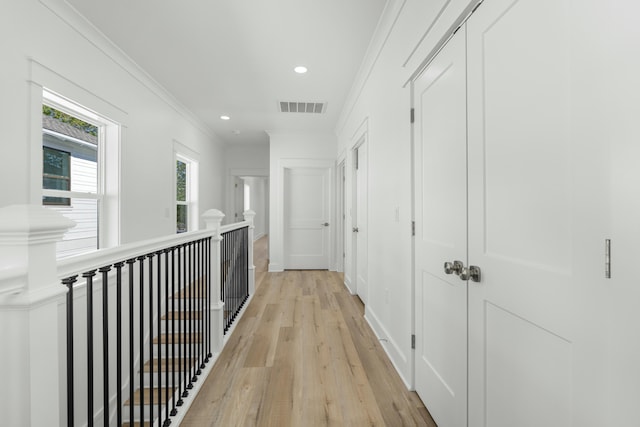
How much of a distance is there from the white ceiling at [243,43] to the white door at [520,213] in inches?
57.3

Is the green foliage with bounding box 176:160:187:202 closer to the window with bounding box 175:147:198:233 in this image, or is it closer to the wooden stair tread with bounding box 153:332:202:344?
the window with bounding box 175:147:198:233

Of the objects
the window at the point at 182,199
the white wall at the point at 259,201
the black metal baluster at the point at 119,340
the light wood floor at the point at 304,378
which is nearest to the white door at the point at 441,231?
the light wood floor at the point at 304,378

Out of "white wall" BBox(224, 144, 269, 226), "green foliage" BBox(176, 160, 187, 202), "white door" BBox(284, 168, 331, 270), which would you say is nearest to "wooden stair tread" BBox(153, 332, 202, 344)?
"green foliage" BBox(176, 160, 187, 202)

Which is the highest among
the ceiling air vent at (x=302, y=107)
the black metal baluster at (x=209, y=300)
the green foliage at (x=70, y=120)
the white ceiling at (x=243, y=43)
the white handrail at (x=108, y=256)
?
the white ceiling at (x=243, y=43)

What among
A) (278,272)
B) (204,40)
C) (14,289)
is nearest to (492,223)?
(14,289)

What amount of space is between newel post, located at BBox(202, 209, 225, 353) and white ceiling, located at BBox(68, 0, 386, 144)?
4.79 feet

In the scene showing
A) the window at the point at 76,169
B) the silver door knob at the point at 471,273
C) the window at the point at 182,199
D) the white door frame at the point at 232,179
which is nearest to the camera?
the silver door knob at the point at 471,273

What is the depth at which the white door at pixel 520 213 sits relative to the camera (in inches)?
32.7

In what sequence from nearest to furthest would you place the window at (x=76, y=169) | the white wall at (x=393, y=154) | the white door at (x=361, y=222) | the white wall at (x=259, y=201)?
the white wall at (x=393, y=154), the window at (x=76, y=169), the white door at (x=361, y=222), the white wall at (x=259, y=201)

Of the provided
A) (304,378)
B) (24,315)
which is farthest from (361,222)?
(24,315)

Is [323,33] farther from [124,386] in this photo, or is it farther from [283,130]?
[124,386]

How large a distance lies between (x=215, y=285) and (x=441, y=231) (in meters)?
1.79

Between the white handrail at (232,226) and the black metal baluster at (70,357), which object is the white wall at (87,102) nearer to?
the white handrail at (232,226)

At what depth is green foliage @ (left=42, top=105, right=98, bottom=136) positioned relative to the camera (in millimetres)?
2275
